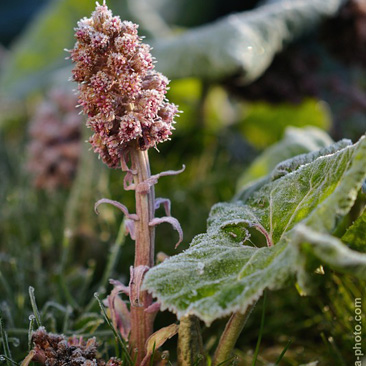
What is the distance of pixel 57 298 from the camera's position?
0.69 metres

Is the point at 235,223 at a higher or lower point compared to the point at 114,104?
lower

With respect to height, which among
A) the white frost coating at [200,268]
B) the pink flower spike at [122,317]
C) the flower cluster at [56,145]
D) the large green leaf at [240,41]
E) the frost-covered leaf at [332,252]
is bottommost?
the pink flower spike at [122,317]

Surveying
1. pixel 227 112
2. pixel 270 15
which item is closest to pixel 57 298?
pixel 270 15

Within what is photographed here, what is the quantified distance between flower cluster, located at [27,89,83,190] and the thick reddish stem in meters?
0.75

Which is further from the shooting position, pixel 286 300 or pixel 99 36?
pixel 286 300

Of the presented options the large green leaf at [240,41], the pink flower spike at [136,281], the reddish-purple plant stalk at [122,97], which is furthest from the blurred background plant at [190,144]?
the reddish-purple plant stalk at [122,97]

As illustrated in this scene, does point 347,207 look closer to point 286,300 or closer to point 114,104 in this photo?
point 114,104

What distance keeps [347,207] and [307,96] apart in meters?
1.04

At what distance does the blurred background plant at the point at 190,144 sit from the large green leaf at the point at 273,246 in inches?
4.3

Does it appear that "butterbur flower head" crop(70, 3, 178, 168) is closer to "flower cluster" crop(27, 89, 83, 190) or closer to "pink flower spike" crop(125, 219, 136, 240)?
"pink flower spike" crop(125, 219, 136, 240)

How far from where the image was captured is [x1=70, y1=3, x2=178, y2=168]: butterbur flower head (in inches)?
16.5

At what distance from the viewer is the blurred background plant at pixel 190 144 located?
2.26 ft

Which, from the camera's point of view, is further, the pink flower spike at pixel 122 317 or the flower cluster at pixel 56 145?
the flower cluster at pixel 56 145

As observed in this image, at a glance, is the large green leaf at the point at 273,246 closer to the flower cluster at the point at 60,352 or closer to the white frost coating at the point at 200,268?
the white frost coating at the point at 200,268
